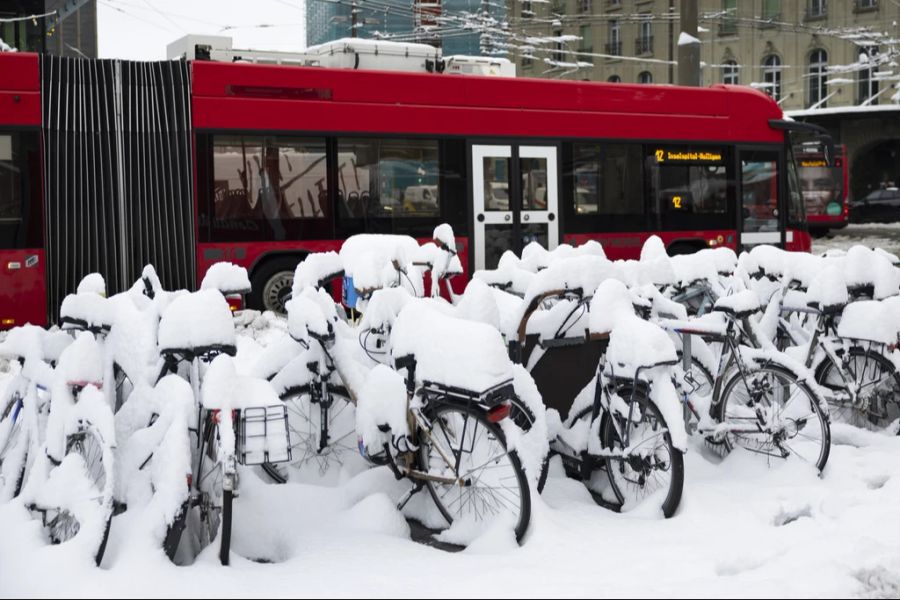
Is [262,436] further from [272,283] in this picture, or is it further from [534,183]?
[534,183]

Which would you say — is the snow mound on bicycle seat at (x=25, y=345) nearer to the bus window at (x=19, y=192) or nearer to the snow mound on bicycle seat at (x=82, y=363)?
the snow mound on bicycle seat at (x=82, y=363)

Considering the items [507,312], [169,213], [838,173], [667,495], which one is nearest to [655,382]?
[667,495]

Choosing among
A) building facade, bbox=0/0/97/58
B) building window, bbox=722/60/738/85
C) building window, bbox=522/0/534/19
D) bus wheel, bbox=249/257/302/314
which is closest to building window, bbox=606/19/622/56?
building window, bbox=522/0/534/19

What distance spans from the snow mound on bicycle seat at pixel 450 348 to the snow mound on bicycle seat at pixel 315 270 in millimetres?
937

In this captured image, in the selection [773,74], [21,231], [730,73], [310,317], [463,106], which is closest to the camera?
[310,317]

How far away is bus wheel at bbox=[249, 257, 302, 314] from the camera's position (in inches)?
471

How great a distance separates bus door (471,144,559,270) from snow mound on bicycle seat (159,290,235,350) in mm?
8933

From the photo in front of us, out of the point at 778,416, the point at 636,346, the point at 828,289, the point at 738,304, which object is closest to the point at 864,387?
the point at 828,289

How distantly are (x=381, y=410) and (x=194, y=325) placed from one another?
3.20 ft

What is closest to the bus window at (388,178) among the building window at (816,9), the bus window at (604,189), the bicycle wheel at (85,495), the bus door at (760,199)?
the bus window at (604,189)

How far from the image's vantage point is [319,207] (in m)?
12.3

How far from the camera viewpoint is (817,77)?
1965 inches

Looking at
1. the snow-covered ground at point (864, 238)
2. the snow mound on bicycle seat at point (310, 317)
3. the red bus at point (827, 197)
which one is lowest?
the snow mound on bicycle seat at point (310, 317)

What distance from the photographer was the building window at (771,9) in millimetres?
51225
